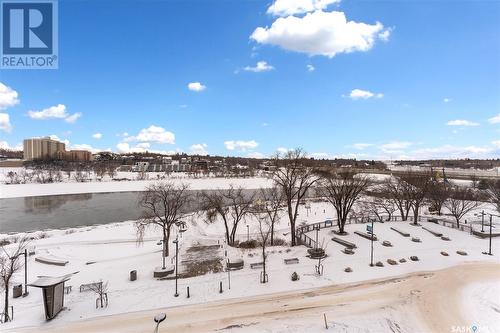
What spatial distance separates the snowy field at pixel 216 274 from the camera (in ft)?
55.7

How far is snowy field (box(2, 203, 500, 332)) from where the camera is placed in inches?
668

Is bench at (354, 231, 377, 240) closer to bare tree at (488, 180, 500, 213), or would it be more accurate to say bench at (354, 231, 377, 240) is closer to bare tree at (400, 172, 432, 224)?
bare tree at (400, 172, 432, 224)

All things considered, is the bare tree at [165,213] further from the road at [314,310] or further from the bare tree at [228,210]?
the road at [314,310]

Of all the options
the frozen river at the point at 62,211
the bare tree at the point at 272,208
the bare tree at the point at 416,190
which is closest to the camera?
the bare tree at the point at 272,208

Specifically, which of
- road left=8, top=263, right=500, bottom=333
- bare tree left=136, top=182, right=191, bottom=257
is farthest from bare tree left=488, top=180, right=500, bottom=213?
bare tree left=136, top=182, right=191, bottom=257

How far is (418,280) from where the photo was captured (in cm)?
2130

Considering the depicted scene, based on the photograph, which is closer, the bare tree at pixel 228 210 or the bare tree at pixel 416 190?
the bare tree at pixel 228 210

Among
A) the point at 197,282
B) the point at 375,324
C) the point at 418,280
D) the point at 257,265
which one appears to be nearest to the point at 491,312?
the point at 418,280

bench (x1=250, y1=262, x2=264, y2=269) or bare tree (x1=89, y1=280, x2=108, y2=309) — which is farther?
bench (x1=250, y1=262, x2=264, y2=269)

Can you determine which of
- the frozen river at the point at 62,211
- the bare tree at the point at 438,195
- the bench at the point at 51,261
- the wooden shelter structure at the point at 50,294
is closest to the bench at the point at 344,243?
the wooden shelter structure at the point at 50,294

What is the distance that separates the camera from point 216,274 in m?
22.5

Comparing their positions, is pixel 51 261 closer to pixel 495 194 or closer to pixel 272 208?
pixel 272 208

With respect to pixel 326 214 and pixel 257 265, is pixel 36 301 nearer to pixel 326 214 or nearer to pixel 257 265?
pixel 257 265

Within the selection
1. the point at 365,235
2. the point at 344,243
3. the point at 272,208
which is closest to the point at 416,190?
the point at 365,235
